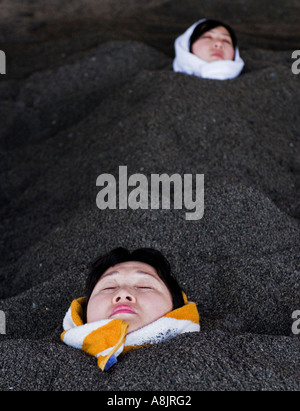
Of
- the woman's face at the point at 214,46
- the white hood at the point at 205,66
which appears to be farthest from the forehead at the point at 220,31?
the white hood at the point at 205,66

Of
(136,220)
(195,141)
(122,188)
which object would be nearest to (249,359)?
(136,220)

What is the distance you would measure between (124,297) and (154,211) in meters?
0.71

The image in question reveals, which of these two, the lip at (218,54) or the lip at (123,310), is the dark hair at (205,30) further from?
the lip at (123,310)

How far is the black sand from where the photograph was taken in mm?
1362

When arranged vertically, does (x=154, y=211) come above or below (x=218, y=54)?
below

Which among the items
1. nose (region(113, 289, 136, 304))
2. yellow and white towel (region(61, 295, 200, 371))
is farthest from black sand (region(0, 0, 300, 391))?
nose (region(113, 289, 136, 304))

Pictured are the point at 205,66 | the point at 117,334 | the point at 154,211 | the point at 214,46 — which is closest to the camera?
the point at 117,334

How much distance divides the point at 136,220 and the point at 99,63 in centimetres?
191

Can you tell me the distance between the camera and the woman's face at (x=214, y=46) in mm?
3232

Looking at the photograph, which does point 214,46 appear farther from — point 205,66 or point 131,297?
point 131,297

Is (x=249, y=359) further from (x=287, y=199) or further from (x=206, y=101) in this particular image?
(x=206, y=101)

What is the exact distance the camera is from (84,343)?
1.45m

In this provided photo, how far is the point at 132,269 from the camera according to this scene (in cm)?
160

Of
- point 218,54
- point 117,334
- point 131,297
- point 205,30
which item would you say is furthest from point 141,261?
point 205,30
